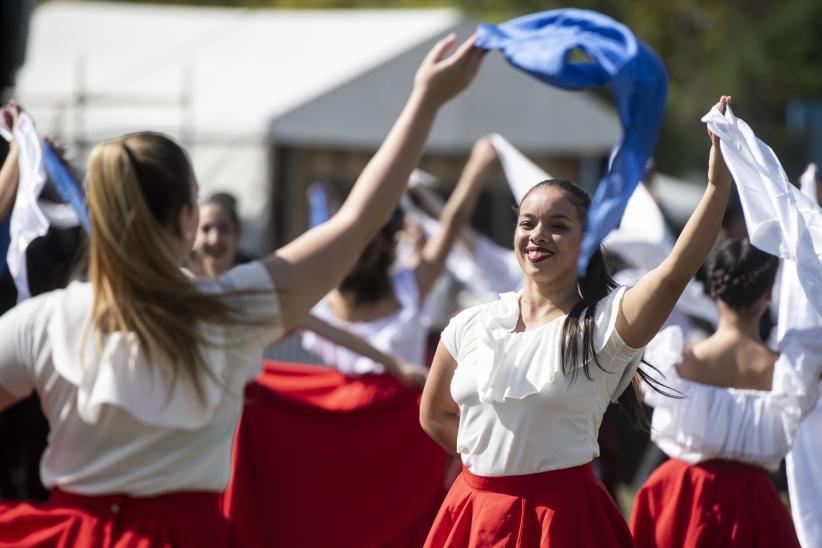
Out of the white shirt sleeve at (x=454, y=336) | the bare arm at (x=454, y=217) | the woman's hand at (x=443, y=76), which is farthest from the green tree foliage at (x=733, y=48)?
the woman's hand at (x=443, y=76)

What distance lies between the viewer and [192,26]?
19.5m

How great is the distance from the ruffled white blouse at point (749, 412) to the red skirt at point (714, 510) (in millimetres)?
52

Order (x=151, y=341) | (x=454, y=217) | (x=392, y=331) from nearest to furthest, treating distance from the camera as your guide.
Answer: (x=151, y=341)
(x=454, y=217)
(x=392, y=331)

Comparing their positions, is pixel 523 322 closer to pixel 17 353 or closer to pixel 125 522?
pixel 125 522

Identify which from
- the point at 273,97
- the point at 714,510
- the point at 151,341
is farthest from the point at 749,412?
the point at 273,97

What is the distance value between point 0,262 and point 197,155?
11413 millimetres

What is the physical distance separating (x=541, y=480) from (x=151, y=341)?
1.35 meters

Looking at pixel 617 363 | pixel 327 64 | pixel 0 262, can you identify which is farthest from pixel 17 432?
pixel 327 64

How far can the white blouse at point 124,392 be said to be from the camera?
232 centimetres

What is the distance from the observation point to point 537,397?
3.24 metres

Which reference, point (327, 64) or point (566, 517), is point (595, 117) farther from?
point (566, 517)

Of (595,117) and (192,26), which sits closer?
(595,117)

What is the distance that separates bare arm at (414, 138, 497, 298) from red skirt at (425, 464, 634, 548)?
2387mm

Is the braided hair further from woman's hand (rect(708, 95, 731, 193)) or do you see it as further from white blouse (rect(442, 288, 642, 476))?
woman's hand (rect(708, 95, 731, 193))
